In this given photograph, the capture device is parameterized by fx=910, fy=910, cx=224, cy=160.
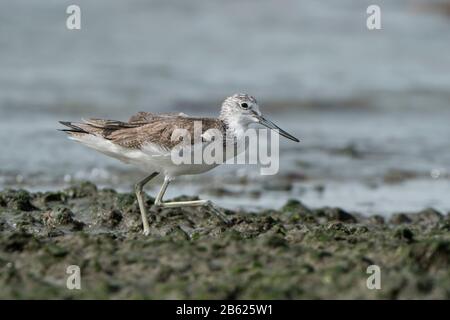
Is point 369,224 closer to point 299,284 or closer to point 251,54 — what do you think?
point 299,284

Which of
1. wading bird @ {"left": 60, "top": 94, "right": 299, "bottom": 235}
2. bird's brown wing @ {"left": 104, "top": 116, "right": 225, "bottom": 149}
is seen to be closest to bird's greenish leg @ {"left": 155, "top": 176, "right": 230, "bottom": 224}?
wading bird @ {"left": 60, "top": 94, "right": 299, "bottom": 235}

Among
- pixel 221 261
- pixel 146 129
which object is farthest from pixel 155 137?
pixel 221 261

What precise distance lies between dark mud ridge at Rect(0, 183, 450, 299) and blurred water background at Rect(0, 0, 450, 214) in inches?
113

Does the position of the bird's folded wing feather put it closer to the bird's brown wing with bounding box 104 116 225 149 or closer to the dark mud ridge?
the bird's brown wing with bounding box 104 116 225 149

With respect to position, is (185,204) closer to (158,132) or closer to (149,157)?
(149,157)

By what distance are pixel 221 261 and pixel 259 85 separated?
1143 cm

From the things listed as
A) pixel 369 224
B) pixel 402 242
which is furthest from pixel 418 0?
pixel 402 242

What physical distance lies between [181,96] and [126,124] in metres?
8.46

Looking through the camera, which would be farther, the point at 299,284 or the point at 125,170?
the point at 125,170

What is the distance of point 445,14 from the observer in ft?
79.6

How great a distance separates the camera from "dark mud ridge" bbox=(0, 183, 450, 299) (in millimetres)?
6047

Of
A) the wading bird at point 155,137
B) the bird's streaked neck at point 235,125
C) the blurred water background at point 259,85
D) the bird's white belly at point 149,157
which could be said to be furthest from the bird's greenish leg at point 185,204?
the blurred water background at point 259,85

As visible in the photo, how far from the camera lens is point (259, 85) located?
58.5ft

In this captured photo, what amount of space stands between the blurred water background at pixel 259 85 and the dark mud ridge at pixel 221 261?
9.44 feet
